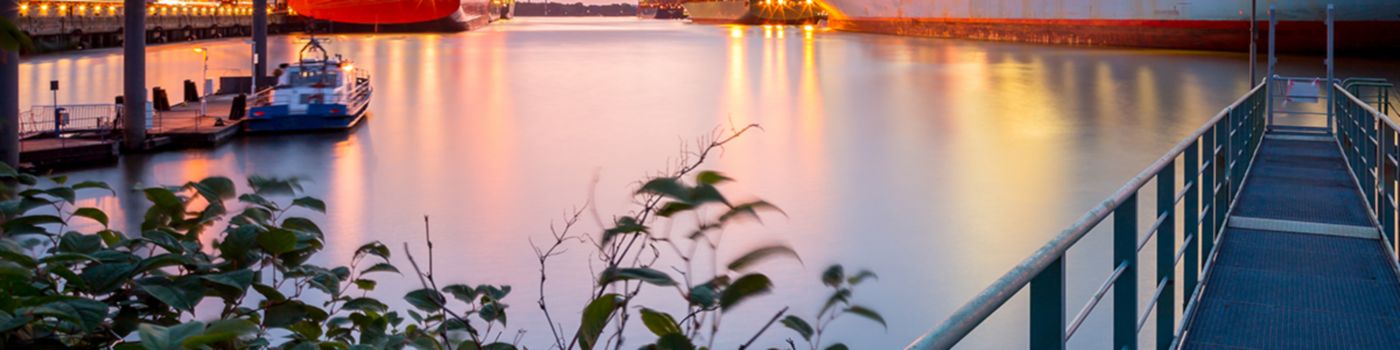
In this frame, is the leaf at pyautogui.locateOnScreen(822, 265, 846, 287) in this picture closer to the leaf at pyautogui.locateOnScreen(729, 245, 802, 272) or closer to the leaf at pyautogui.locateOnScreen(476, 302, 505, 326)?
the leaf at pyautogui.locateOnScreen(729, 245, 802, 272)

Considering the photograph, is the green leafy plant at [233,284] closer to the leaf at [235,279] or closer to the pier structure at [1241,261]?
the leaf at [235,279]

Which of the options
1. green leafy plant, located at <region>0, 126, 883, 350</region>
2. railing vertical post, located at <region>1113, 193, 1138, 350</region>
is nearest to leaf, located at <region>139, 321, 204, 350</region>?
green leafy plant, located at <region>0, 126, 883, 350</region>

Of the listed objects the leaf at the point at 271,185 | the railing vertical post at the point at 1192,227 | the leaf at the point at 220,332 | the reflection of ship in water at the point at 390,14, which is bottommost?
the railing vertical post at the point at 1192,227

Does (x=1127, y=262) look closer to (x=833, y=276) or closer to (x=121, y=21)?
(x=833, y=276)

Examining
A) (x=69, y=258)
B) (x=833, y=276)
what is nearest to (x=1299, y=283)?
(x=833, y=276)

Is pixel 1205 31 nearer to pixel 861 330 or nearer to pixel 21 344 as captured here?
pixel 861 330

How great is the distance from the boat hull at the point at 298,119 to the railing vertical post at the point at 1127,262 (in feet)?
63.0

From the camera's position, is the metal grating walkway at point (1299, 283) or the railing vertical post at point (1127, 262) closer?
the railing vertical post at point (1127, 262)

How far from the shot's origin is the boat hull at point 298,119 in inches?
834

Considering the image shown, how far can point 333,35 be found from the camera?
7625cm

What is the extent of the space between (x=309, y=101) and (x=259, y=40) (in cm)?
829

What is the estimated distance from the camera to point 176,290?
251 cm

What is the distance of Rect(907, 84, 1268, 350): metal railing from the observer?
6.13 ft

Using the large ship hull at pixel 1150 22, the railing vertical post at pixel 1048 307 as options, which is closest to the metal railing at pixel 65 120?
the railing vertical post at pixel 1048 307
